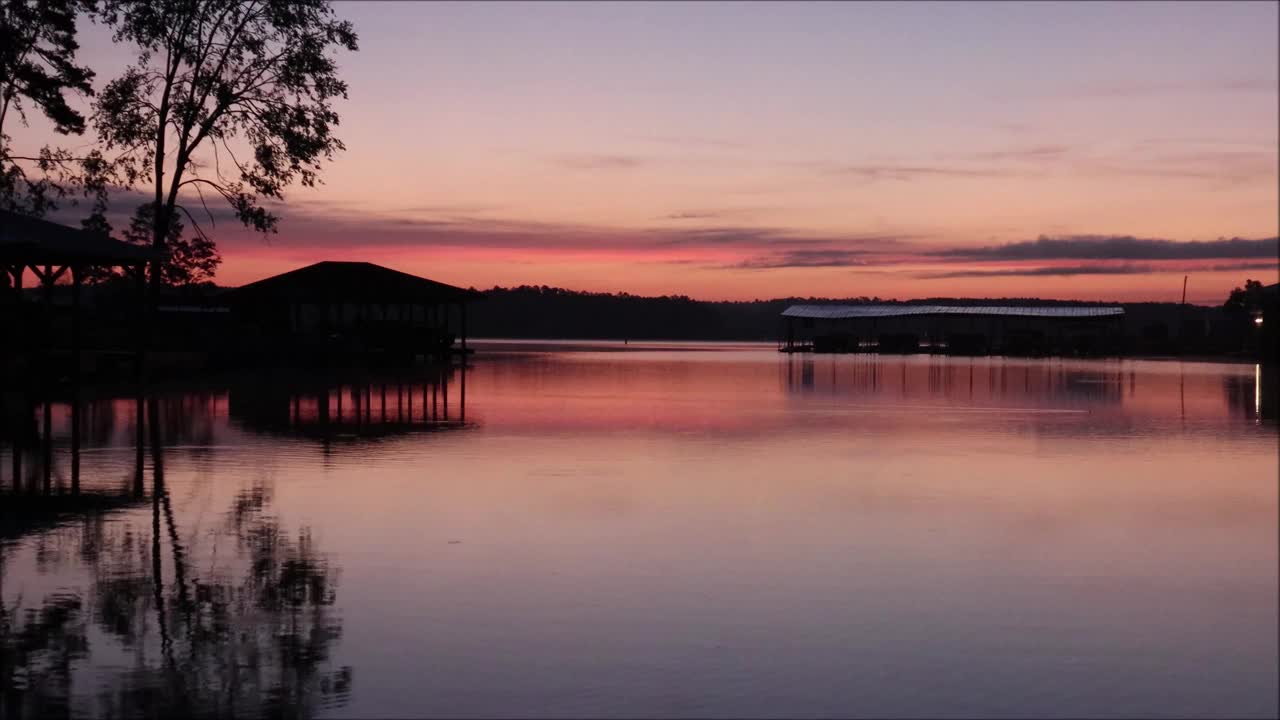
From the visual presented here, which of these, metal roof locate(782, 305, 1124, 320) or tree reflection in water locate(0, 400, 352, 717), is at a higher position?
metal roof locate(782, 305, 1124, 320)

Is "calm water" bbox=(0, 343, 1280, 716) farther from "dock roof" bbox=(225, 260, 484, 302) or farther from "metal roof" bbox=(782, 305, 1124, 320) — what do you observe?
"metal roof" bbox=(782, 305, 1124, 320)

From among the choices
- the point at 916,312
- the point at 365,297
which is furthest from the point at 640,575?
the point at 916,312

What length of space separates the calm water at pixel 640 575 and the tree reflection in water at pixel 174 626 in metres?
0.03

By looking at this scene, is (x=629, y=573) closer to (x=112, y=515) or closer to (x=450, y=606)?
(x=450, y=606)

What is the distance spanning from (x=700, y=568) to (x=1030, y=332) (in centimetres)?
8076

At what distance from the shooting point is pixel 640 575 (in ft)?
30.6

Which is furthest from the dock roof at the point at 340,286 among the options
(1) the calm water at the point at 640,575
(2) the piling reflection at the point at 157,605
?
(2) the piling reflection at the point at 157,605

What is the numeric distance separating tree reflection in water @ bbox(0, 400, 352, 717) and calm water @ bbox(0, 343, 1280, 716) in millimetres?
32

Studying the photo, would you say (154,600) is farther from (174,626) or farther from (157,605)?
(174,626)

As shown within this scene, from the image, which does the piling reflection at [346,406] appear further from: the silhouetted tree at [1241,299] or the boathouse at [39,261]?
the silhouetted tree at [1241,299]

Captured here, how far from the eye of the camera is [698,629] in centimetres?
763

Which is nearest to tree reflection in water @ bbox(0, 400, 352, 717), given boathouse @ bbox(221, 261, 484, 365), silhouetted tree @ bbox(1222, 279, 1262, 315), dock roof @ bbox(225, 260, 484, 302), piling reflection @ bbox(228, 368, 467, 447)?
piling reflection @ bbox(228, 368, 467, 447)

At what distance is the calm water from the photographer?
20.9 ft

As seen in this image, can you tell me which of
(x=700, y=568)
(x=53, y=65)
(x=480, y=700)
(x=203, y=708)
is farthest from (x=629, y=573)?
(x=53, y=65)
